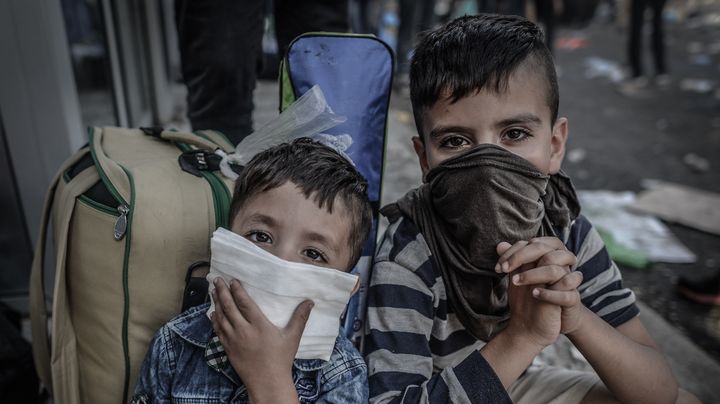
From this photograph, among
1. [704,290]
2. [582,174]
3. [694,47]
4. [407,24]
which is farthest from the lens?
[694,47]

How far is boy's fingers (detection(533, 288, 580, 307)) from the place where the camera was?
0.97 m

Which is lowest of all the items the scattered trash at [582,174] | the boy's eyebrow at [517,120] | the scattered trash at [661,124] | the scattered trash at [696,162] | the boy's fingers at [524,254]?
the scattered trash at [582,174]

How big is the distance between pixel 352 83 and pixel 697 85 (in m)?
6.21

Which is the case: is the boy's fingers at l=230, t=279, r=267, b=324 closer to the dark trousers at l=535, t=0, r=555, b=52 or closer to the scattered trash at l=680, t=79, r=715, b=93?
the dark trousers at l=535, t=0, r=555, b=52

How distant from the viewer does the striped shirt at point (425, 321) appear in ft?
3.45

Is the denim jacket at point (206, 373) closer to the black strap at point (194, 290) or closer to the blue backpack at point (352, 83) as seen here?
the black strap at point (194, 290)

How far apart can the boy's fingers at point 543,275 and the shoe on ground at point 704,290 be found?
6.68ft

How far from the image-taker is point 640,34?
6.11 m

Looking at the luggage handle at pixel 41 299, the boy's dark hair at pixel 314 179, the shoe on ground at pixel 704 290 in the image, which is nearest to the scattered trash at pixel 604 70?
the shoe on ground at pixel 704 290

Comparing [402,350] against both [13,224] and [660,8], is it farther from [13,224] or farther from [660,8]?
[660,8]

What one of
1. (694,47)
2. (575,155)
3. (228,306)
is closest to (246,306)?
(228,306)

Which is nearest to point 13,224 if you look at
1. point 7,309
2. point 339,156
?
point 7,309

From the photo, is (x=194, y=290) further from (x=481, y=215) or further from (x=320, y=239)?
(x=481, y=215)

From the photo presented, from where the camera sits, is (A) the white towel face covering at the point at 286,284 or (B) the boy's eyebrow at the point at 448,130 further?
(B) the boy's eyebrow at the point at 448,130
